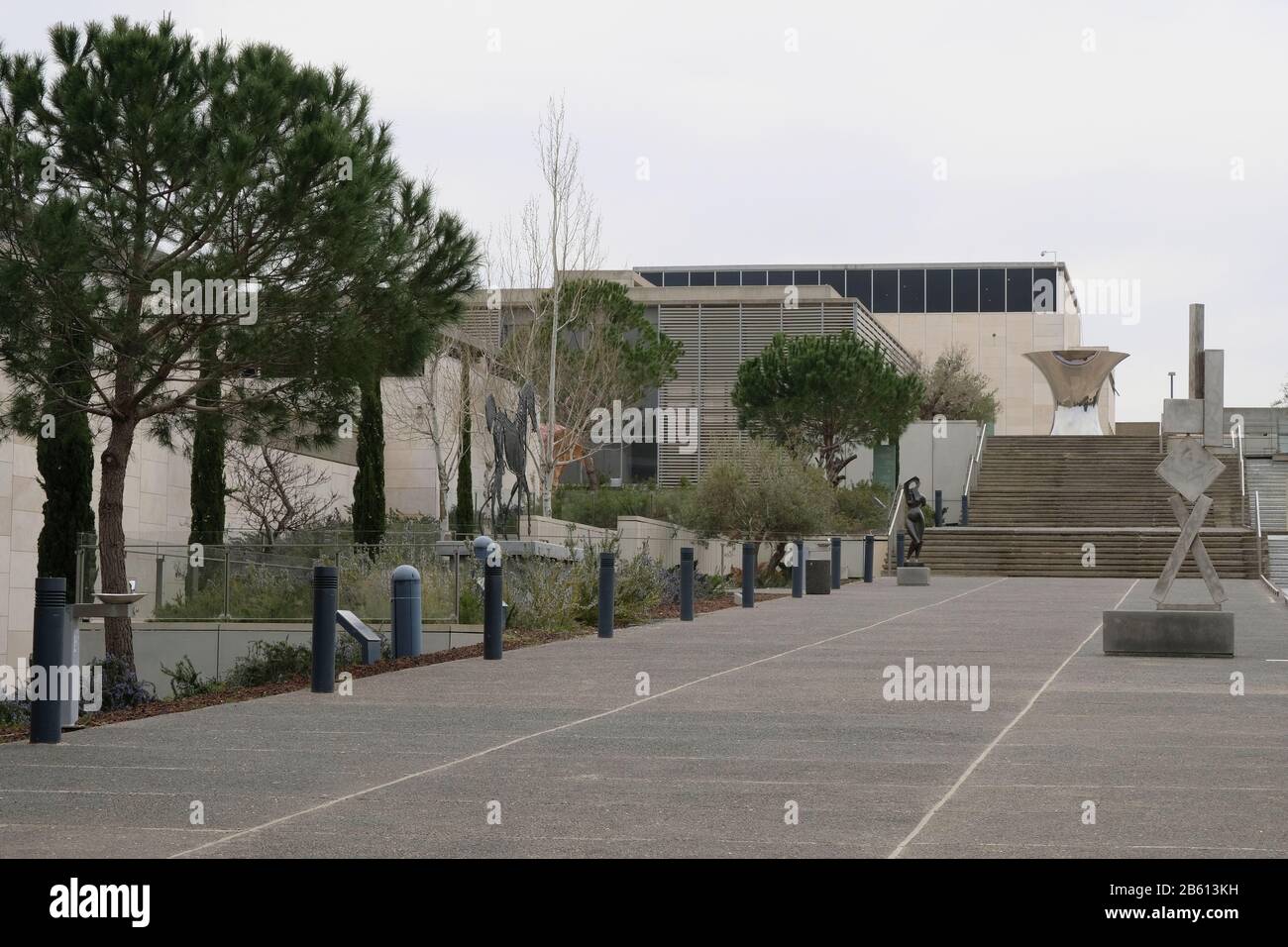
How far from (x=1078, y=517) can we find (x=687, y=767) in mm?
42321

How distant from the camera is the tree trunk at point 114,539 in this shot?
1772cm

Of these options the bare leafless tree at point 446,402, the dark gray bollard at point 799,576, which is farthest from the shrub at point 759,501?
the bare leafless tree at point 446,402

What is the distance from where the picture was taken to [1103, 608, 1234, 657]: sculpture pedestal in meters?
17.4

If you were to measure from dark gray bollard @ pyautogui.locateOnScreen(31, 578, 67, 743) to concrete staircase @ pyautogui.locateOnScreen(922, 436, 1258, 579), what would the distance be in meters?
32.5

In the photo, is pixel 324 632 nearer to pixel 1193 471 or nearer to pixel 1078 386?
pixel 1193 471

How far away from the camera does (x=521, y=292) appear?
51125 mm

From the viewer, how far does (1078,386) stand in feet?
225

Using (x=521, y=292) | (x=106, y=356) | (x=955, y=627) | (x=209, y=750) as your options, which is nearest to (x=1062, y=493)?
(x=521, y=292)

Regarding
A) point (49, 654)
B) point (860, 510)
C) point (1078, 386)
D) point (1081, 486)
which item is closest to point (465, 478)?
point (860, 510)

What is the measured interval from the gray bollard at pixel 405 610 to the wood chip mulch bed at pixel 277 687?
18cm
